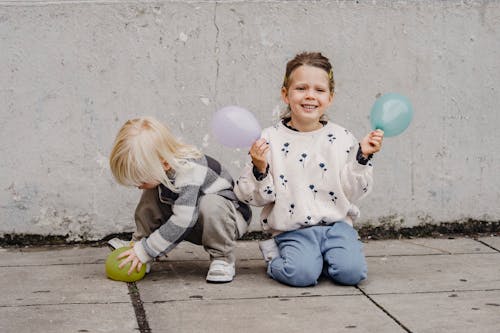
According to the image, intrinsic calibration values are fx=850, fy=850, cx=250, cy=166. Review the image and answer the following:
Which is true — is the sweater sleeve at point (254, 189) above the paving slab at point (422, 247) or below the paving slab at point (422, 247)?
above

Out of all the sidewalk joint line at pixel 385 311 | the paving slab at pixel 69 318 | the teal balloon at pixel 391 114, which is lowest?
the paving slab at pixel 69 318

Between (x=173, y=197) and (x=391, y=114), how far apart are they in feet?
3.27

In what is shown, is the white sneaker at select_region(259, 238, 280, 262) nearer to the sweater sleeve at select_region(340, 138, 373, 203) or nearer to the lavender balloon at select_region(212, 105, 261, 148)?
the sweater sleeve at select_region(340, 138, 373, 203)

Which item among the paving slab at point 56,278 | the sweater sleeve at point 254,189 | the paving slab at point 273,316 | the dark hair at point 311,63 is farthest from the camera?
the dark hair at point 311,63

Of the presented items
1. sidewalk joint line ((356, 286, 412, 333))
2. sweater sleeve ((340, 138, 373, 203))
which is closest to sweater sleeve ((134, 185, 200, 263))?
sweater sleeve ((340, 138, 373, 203))

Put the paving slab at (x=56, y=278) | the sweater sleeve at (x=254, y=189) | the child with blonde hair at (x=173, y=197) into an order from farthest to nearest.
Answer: the sweater sleeve at (x=254, y=189), the child with blonde hair at (x=173, y=197), the paving slab at (x=56, y=278)

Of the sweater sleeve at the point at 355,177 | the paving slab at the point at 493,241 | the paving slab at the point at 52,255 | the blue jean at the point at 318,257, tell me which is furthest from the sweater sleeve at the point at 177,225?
the paving slab at the point at 493,241

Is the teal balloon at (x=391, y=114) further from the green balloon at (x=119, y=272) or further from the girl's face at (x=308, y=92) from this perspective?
the green balloon at (x=119, y=272)

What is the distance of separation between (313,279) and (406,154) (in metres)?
1.23

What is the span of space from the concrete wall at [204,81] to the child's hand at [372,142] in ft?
3.17

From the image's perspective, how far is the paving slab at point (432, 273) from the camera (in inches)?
143

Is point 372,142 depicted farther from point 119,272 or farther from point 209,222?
point 119,272

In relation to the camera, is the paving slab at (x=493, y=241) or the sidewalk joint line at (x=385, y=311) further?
the paving slab at (x=493, y=241)

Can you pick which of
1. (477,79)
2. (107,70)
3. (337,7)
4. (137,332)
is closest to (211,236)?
(137,332)
